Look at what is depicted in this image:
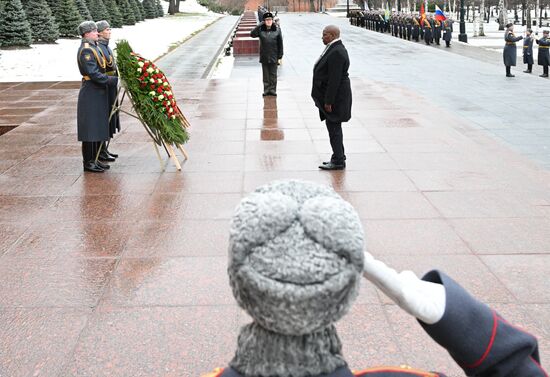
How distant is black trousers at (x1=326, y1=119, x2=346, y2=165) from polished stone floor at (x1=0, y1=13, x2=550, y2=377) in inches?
8.5

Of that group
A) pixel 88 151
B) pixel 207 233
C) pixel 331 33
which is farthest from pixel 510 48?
pixel 207 233

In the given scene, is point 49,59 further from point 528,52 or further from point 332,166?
point 332,166

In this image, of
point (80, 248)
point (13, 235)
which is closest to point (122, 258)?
point (80, 248)

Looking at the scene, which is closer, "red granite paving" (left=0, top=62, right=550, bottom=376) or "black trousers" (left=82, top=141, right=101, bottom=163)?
"red granite paving" (left=0, top=62, right=550, bottom=376)

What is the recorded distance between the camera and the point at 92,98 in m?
8.10

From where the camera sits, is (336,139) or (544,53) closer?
(336,139)

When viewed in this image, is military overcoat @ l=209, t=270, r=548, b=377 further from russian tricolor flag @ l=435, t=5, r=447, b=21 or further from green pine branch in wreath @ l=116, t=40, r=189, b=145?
russian tricolor flag @ l=435, t=5, r=447, b=21

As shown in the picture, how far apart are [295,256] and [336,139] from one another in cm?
693

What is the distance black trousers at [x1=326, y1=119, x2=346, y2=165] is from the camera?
26.5 feet

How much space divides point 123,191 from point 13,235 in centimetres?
163

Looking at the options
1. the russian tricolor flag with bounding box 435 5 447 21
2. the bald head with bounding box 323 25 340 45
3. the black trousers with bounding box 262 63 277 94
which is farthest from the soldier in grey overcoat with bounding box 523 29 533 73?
the bald head with bounding box 323 25 340 45

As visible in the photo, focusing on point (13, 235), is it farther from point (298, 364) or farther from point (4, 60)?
point (4, 60)

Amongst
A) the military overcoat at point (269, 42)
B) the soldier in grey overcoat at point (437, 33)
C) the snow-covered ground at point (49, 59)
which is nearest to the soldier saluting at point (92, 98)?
the military overcoat at point (269, 42)

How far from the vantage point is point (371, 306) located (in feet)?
14.2
